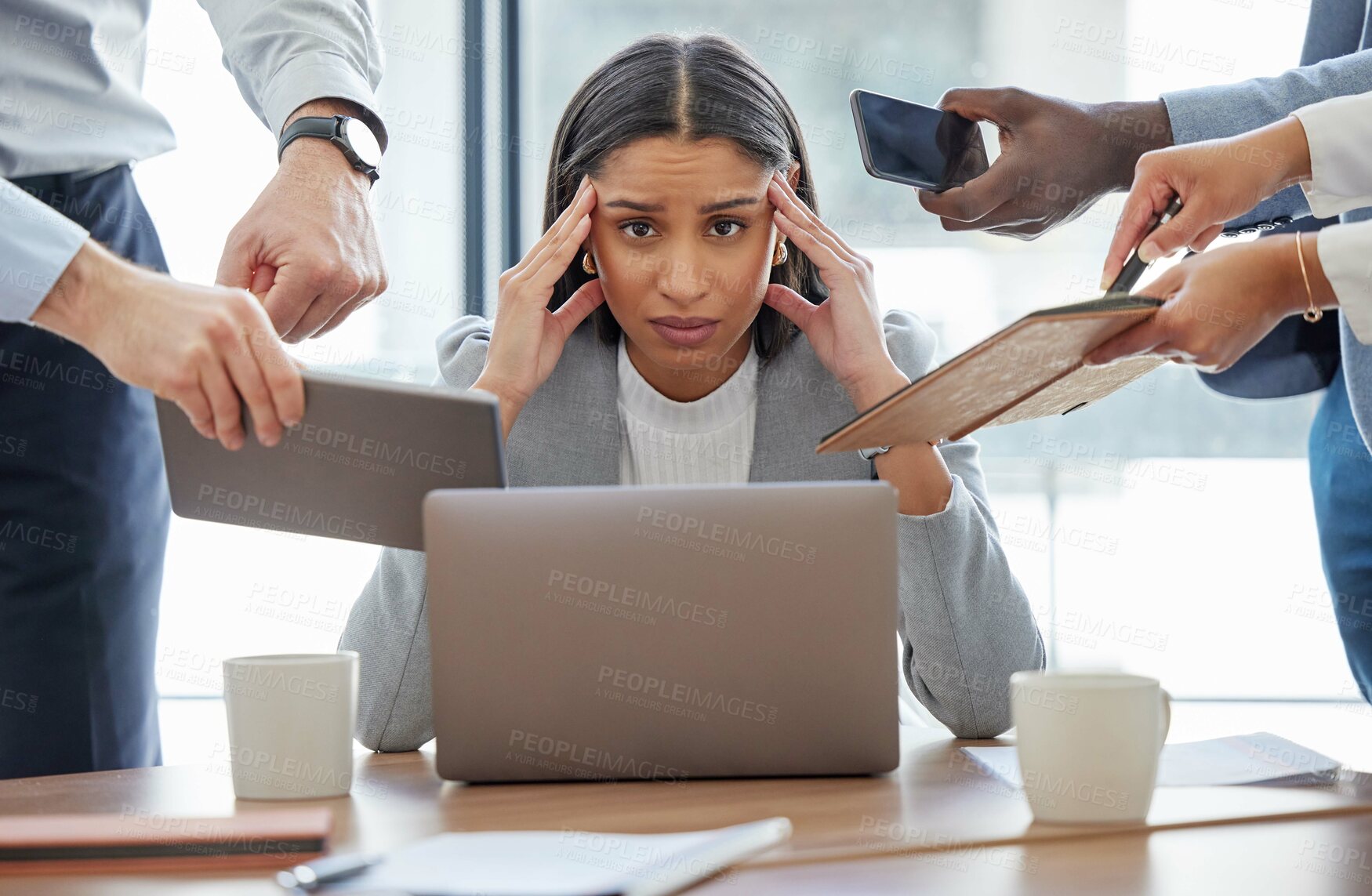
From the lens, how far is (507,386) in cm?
162

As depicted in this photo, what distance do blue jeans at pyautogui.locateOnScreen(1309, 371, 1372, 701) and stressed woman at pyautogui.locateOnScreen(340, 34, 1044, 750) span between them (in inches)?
19.6

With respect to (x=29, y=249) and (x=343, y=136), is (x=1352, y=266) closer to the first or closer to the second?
(x=343, y=136)

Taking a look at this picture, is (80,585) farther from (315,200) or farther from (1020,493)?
(1020,493)

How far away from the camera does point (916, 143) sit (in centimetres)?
161

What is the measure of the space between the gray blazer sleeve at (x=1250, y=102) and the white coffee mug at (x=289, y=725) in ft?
4.32

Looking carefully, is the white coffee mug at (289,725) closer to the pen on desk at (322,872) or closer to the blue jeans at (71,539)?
the pen on desk at (322,872)

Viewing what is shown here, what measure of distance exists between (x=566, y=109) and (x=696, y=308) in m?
0.42

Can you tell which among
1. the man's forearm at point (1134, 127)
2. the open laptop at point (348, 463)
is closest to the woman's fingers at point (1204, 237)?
the man's forearm at point (1134, 127)

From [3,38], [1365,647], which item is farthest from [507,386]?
[1365,647]

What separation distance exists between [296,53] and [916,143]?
2.58ft

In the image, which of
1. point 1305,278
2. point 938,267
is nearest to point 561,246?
point 1305,278

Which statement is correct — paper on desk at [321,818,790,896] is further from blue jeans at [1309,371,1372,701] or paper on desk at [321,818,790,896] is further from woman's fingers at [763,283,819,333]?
blue jeans at [1309,371,1372,701]

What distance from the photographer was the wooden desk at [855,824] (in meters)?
0.68

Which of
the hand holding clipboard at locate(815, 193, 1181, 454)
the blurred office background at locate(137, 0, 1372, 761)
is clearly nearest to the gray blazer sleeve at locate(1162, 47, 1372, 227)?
the hand holding clipboard at locate(815, 193, 1181, 454)
